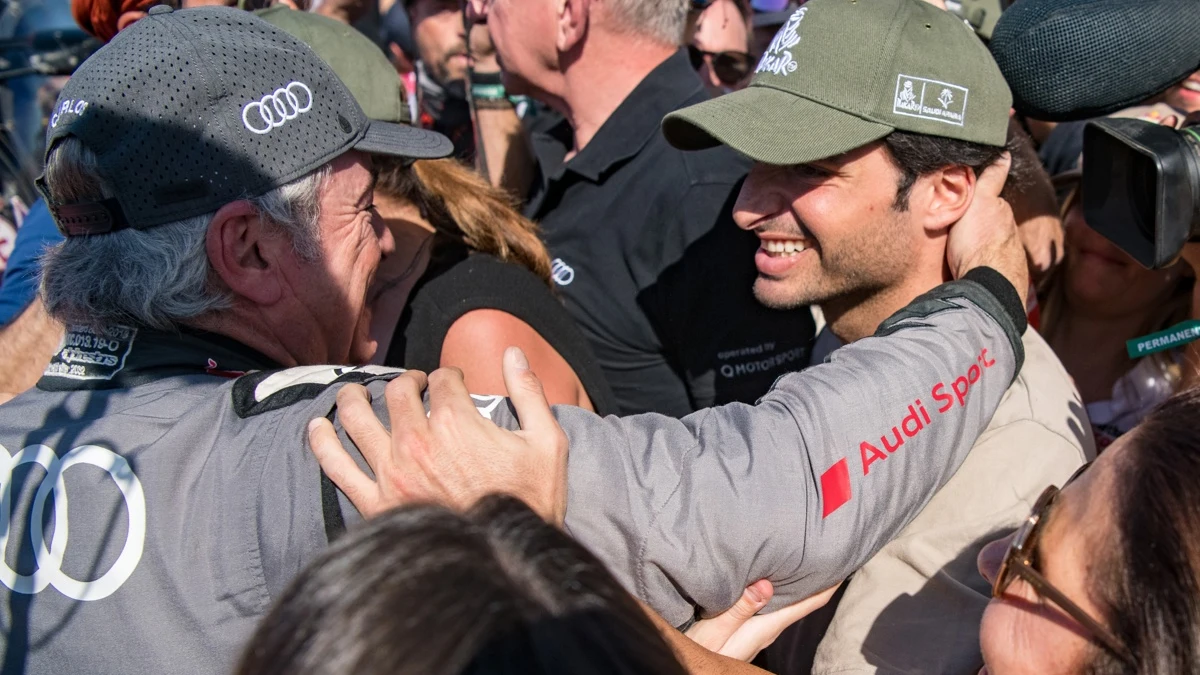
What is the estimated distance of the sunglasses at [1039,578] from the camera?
3.56 ft

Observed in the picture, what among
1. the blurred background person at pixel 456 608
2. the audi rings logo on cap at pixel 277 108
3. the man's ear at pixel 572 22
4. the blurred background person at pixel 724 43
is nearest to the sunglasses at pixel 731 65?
the blurred background person at pixel 724 43

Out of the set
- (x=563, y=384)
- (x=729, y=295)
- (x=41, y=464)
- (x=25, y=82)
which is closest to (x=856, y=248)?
(x=729, y=295)

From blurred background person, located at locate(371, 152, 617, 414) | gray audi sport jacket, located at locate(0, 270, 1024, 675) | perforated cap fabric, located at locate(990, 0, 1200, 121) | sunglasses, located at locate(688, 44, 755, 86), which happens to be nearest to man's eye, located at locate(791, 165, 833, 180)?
perforated cap fabric, located at locate(990, 0, 1200, 121)

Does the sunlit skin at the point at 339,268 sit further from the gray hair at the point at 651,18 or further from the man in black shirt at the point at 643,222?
the gray hair at the point at 651,18

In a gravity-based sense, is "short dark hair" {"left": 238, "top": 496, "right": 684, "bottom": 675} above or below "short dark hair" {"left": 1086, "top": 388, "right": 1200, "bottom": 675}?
above

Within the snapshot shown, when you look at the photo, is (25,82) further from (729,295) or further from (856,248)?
(856,248)

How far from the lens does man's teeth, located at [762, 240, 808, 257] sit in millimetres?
2275

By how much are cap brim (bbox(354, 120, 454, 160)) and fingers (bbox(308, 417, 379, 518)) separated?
70 cm

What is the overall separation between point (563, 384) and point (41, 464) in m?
1.05

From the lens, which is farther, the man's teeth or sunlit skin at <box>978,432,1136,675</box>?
the man's teeth

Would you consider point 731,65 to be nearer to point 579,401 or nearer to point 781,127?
point 781,127

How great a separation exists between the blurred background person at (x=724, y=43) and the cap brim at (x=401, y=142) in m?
2.57

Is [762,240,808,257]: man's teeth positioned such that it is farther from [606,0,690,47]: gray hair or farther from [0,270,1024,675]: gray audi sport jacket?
[606,0,690,47]: gray hair

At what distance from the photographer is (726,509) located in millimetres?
1353
